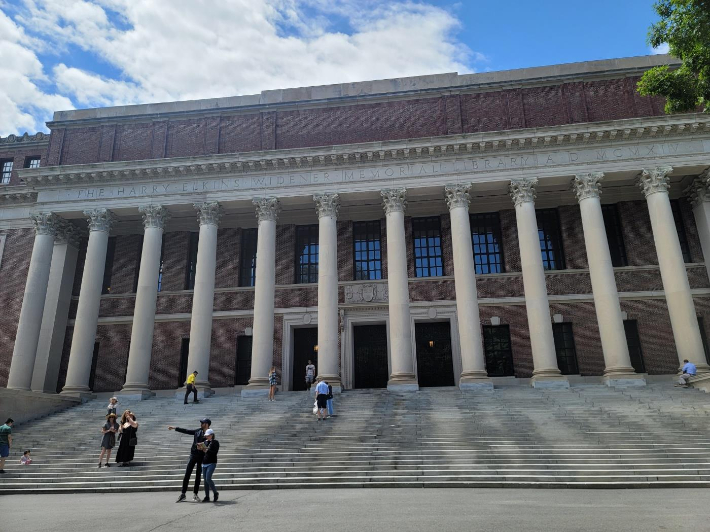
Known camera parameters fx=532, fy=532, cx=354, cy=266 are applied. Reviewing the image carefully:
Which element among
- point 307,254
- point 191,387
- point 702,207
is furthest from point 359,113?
point 702,207

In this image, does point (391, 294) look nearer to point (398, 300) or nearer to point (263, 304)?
point (398, 300)

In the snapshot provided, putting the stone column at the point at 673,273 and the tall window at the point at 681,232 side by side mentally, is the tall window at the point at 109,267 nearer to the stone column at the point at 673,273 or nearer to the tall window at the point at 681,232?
the stone column at the point at 673,273

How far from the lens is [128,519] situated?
331 inches

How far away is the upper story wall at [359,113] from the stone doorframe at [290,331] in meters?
9.32

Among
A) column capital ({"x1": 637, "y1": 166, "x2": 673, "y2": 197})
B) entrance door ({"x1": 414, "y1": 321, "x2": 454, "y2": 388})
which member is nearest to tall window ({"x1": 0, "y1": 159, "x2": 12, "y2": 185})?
entrance door ({"x1": 414, "y1": 321, "x2": 454, "y2": 388})

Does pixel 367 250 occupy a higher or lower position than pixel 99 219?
lower

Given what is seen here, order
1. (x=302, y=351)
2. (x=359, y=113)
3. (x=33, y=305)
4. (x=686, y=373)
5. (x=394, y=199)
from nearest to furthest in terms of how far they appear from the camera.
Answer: (x=686, y=373)
(x=394, y=199)
(x=33, y=305)
(x=359, y=113)
(x=302, y=351)

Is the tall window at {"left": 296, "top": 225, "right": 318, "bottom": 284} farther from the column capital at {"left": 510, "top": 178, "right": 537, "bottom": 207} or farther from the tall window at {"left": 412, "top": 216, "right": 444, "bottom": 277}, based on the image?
the column capital at {"left": 510, "top": 178, "right": 537, "bottom": 207}

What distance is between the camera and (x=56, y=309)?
2972cm

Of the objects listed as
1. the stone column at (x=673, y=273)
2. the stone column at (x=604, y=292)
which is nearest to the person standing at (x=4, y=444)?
the stone column at (x=604, y=292)

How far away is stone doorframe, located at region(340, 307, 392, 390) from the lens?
28422 millimetres

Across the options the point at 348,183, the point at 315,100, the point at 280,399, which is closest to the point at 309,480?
the point at 280,399

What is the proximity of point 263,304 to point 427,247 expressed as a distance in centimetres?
1026

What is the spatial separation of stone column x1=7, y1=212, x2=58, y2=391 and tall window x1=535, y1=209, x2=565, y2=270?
1051 inches
